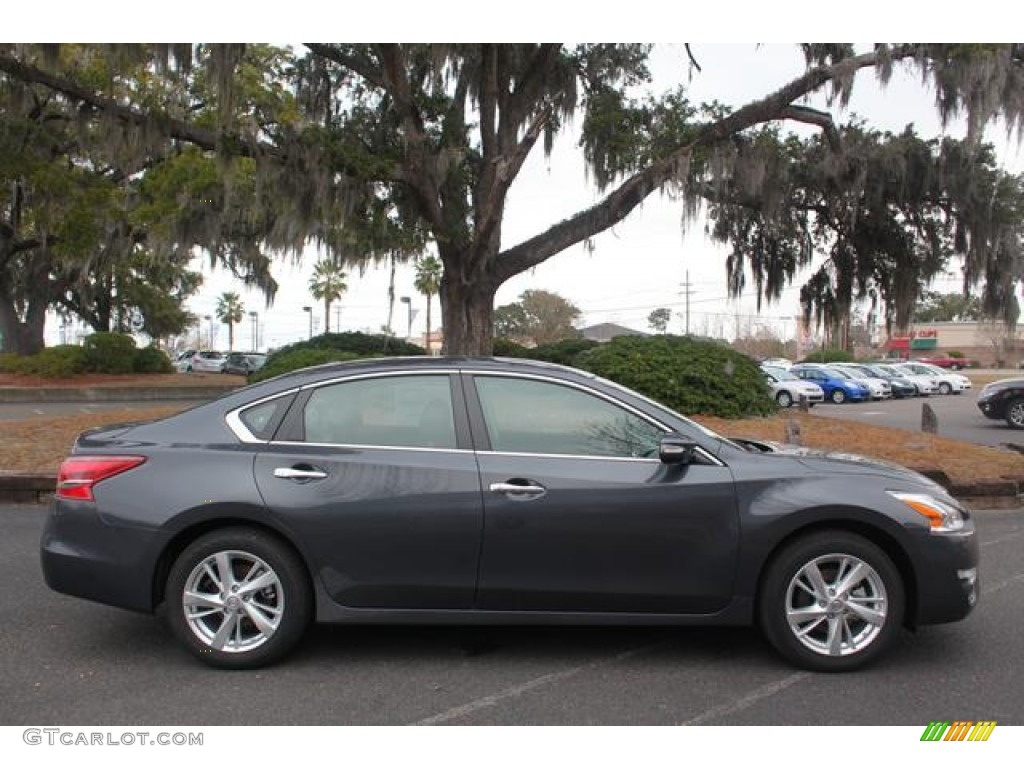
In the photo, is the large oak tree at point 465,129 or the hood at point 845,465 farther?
the large oak tree at point 465,129

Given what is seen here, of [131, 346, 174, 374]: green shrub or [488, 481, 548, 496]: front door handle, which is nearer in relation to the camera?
[488, 481, 548, 496]: front door handle

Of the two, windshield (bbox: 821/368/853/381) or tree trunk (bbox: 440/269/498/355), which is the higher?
tree trunk (bbox: 440/269/498/355)

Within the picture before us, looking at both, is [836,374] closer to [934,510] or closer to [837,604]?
[934,510]

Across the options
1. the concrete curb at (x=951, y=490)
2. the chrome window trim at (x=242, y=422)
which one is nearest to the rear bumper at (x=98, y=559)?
the chrome window trim at (x=242, y=422)

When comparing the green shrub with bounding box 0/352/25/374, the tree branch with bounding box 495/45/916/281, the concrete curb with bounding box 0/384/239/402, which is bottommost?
the concrete curb with bounding box 0/384/239/402

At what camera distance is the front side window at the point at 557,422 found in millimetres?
4160

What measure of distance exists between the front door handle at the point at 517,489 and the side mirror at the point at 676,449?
0.59 metres

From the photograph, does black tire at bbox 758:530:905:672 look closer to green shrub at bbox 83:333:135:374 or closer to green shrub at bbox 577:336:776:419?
green shrub at bbox 577:336:776:419

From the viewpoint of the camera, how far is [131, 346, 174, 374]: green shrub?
95.1 feet

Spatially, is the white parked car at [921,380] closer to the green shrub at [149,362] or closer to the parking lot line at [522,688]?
the green shrub at [149,362]

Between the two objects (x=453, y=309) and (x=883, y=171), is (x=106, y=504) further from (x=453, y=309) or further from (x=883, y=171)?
(x=883, y=171)

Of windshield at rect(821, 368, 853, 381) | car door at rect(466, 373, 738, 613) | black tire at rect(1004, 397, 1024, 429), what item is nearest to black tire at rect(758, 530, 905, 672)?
car door at rect(466, 373, 738, 613)

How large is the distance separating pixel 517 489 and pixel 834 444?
8139 millimetres
